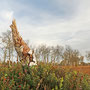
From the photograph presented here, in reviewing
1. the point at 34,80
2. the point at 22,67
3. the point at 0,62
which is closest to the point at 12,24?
the point at 0,62

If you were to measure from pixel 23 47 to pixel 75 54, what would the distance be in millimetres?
53545

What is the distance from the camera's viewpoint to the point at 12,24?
12195 millimetres

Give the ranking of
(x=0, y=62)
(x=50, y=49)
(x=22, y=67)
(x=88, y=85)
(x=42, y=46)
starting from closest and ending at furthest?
1. (x=88, y=85)
2. (x=22, y=67)
3. (x=0, y=62)
4. (x=42, y=46)
5. (x=50, y=49)

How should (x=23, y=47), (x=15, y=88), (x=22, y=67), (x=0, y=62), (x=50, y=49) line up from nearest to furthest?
(x=15, y=88) → (x=22, y=67) → (x=0, y=62) → (x=23, y=47) → (x=50, y=49)

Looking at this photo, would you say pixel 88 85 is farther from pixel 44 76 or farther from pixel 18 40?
pixel 18 40

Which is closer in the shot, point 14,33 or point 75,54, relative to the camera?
point 14,33

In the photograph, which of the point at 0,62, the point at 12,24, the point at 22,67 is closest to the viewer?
the point at 22,67

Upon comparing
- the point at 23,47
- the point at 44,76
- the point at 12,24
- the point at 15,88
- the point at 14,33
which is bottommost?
the point at 15,88

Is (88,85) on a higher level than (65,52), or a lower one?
lower

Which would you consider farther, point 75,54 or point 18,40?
point 75,54

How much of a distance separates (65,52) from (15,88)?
195 ft

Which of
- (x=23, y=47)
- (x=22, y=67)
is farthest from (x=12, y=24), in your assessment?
(x=22, y=67)

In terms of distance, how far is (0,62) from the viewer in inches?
200

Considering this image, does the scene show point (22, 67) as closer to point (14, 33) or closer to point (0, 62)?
point (0, 62)
